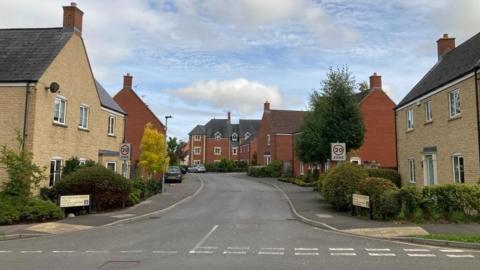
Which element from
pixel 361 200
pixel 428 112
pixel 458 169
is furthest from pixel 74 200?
pixel 428 112

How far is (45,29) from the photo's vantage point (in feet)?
81.3

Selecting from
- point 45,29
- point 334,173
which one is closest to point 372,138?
point 334,173

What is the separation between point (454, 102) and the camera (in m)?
22.0

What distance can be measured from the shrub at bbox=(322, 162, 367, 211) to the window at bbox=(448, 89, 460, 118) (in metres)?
5.66

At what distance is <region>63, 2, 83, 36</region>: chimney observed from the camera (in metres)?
24.9

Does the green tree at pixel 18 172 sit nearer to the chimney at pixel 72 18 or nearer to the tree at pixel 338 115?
the chimney at pixel 72 18

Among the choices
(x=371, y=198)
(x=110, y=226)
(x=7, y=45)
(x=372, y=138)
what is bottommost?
(x=110, y=226)

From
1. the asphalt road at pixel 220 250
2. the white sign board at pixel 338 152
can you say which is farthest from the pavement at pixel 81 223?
the white sign board at pixel 338 152

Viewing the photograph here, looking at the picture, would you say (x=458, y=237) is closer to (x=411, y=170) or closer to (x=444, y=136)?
(x=444, y=136)

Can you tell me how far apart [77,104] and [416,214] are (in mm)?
18521

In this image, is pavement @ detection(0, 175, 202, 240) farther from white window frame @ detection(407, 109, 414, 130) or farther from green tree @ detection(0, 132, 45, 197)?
white window frame @ detection(407, 109, 414, 130)

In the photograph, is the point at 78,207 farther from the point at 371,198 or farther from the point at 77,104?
the point at 371,198

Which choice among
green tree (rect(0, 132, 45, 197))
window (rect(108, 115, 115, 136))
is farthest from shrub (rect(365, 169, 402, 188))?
green tree (rect(0, 132, 45, 197))

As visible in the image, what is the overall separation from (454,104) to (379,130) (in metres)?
22.8
